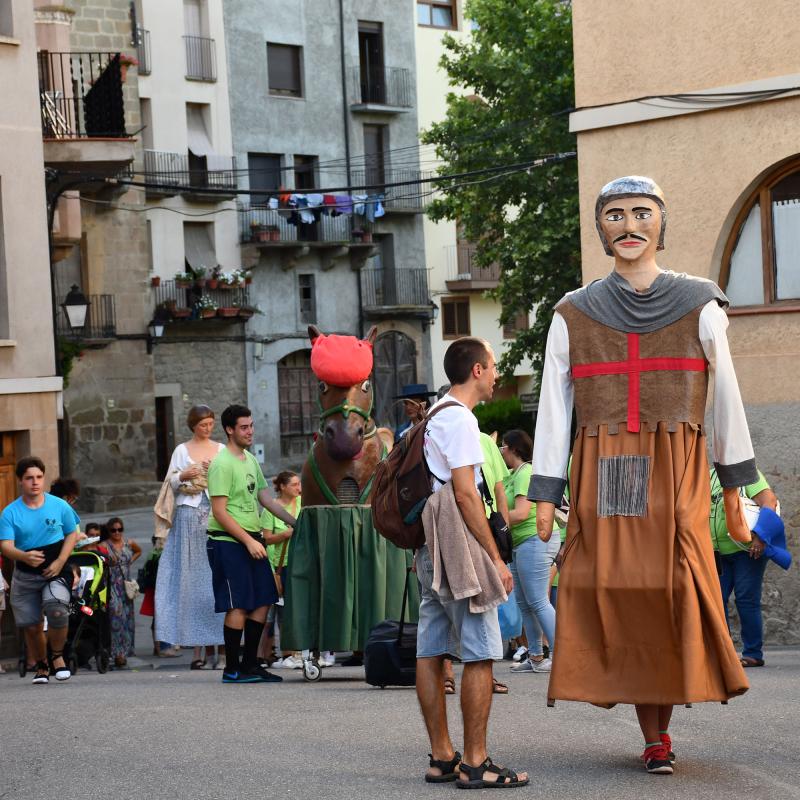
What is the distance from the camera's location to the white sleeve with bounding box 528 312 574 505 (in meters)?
6.72

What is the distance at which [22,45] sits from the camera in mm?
19750

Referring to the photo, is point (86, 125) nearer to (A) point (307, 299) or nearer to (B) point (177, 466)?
(B) point (177, 466)

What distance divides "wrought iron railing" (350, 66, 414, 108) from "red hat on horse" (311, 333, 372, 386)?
38.3m

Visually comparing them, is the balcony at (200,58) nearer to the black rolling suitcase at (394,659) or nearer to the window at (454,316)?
the window at (454,316)

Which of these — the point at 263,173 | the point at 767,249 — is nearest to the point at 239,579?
the point at 767,249

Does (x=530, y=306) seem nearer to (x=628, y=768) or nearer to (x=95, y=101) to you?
(x=95, y=101)

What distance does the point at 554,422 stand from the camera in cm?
677

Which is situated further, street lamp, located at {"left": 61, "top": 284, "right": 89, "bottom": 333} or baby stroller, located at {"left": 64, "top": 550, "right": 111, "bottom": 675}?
street lamp, located at {"left": 61, "top": 284, "right": 89, "bottom": 333}

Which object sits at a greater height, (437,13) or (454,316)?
(437,13)

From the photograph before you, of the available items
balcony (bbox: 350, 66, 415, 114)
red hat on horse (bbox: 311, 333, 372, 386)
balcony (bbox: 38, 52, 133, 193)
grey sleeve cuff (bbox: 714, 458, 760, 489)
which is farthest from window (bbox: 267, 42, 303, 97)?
grey sleeve cuff (bbox: 714, 458, 760, 489)

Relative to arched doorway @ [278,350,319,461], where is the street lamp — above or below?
above

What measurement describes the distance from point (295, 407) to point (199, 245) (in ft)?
17.7

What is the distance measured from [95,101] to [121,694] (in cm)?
1440

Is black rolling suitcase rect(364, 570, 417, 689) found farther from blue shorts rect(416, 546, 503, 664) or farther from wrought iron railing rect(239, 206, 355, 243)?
wrought iron railing rect(239, 206, 355, 243)
